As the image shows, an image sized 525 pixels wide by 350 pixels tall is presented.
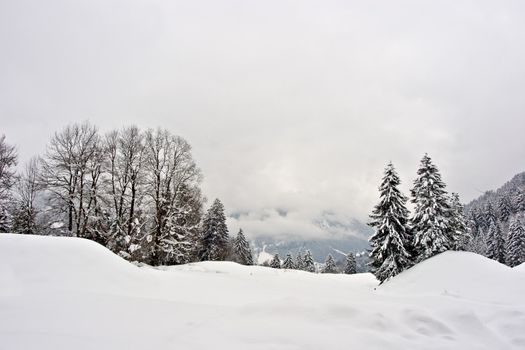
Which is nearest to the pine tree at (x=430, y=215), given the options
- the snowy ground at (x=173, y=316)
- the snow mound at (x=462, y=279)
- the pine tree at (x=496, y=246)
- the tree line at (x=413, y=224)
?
the tree line at (x=413, y=224)

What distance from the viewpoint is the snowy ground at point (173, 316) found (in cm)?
450

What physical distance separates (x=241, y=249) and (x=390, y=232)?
34559mm

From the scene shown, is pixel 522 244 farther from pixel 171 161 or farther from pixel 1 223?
pixel 1 223

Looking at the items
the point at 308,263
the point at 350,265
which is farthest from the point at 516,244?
the point at 308,263

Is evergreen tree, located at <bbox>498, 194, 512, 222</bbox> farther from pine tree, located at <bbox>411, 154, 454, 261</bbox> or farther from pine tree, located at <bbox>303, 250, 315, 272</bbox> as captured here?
pine tree, located at <bbox>411, 154, 454, 261</bbox>

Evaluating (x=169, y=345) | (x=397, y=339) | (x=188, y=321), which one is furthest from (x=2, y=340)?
(x=397, y=339)

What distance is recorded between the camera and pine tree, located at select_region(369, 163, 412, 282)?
76.1ft

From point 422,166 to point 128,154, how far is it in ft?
80.0

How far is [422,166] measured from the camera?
23969 mm

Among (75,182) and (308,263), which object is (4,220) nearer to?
(75,182)

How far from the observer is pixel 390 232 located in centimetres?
2334

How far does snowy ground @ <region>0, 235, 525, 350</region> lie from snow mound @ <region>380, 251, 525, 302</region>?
6330 millimetres

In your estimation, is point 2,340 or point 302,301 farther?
point 302,301

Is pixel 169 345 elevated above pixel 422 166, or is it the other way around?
pixel 422 166
